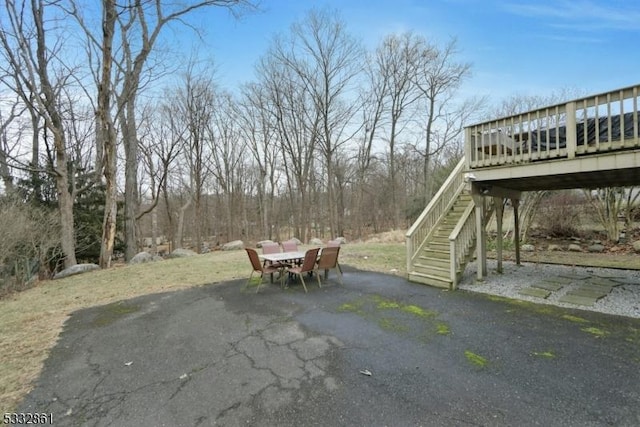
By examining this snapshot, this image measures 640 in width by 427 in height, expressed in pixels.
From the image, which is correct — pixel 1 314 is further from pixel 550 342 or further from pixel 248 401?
pixel 550 342

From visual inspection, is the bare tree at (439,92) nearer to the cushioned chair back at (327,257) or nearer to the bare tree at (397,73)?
the bare tree at (397,73)

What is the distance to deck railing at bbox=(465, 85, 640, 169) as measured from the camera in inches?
154

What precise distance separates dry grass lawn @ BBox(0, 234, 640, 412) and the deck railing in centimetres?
331

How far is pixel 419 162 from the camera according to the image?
20625mm

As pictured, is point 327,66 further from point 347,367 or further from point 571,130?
point 347,367

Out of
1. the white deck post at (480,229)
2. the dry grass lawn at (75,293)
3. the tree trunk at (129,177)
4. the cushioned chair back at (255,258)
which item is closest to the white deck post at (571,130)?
the white deck post at (480,229)

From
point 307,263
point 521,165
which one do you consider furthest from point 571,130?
point 307,263

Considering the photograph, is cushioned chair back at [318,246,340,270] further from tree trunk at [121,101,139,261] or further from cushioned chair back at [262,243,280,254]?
tree trunk at [121,101,139,261]

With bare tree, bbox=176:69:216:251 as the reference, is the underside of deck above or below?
below

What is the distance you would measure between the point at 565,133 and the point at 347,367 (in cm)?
489

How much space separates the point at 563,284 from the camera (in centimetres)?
555

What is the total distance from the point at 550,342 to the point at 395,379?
2029 millimetres

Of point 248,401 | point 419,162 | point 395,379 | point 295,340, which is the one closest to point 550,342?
point 395,379

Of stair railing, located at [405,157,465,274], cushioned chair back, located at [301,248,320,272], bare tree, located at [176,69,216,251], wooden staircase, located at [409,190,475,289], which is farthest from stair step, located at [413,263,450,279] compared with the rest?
bare tree, located at [176,69,216,251]
